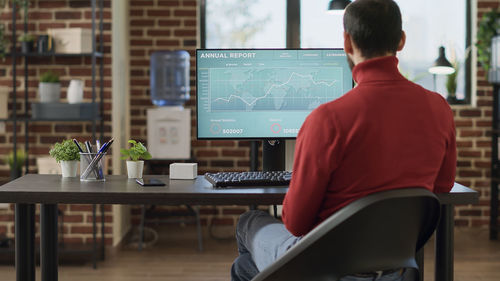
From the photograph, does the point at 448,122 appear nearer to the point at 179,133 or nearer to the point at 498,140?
the point at 179,133

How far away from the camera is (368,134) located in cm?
136

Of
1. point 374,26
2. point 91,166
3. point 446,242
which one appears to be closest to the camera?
point 374,26

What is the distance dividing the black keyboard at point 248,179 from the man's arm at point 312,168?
0.43 m

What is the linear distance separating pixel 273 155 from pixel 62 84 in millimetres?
2025

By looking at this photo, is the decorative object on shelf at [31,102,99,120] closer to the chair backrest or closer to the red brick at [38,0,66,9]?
the red brick at [38,0,66,9]

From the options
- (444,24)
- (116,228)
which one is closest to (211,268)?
(116,228)

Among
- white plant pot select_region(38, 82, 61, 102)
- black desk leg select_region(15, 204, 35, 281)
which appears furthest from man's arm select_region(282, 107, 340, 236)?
white plant pot select_region(38, 82, 61, 102)

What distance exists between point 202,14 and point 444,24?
6.42 ft

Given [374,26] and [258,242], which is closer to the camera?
[374,26]

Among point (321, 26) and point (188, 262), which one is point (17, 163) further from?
point (321, 26)

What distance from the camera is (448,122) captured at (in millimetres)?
1512

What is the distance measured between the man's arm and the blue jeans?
0.58 feet

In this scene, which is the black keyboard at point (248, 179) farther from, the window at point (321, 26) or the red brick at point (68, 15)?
the window at point (321, 26)

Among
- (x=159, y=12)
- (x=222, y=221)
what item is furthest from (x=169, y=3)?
(x=222, y=221)
